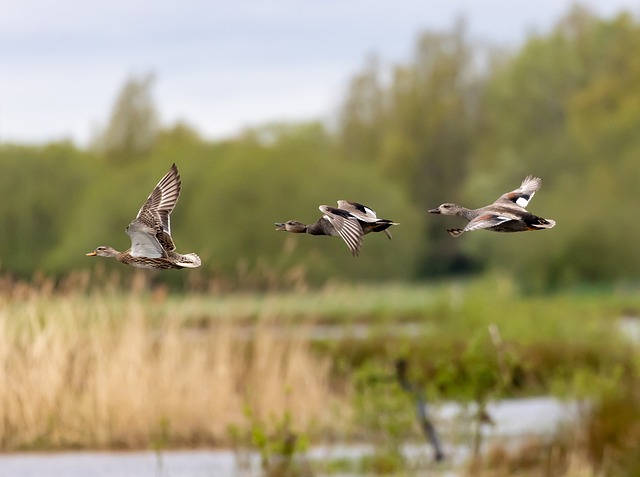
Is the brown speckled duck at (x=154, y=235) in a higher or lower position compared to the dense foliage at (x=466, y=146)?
lower

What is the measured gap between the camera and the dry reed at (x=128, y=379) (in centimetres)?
1855

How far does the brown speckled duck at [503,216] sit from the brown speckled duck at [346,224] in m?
0.08

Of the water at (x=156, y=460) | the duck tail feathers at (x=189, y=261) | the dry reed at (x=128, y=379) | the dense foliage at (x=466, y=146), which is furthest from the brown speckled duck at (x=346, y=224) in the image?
the dense foliage at (x=466, y=146)

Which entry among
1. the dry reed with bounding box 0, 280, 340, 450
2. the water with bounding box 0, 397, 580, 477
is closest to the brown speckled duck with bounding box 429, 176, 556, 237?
the dry reed with bounding box 0, 280, 340, 450

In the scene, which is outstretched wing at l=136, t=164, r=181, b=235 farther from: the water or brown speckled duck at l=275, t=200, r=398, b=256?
the water

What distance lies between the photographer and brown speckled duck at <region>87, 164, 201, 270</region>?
148 cm

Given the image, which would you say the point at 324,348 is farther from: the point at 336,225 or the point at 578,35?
A: the point at 578,35

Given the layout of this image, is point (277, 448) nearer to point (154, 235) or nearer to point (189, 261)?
point (154, 235)

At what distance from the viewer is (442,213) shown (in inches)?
57.7

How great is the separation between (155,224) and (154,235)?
0.05 feet

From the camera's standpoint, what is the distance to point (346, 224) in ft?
4.73

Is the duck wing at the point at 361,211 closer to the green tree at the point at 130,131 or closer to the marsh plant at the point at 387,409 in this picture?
the marsh plant at the point at 387,409

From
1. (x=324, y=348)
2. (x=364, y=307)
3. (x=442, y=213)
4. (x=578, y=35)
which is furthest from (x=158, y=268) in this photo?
(x=578, y=35)

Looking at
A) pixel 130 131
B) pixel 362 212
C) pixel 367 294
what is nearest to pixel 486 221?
pixel 362 212
